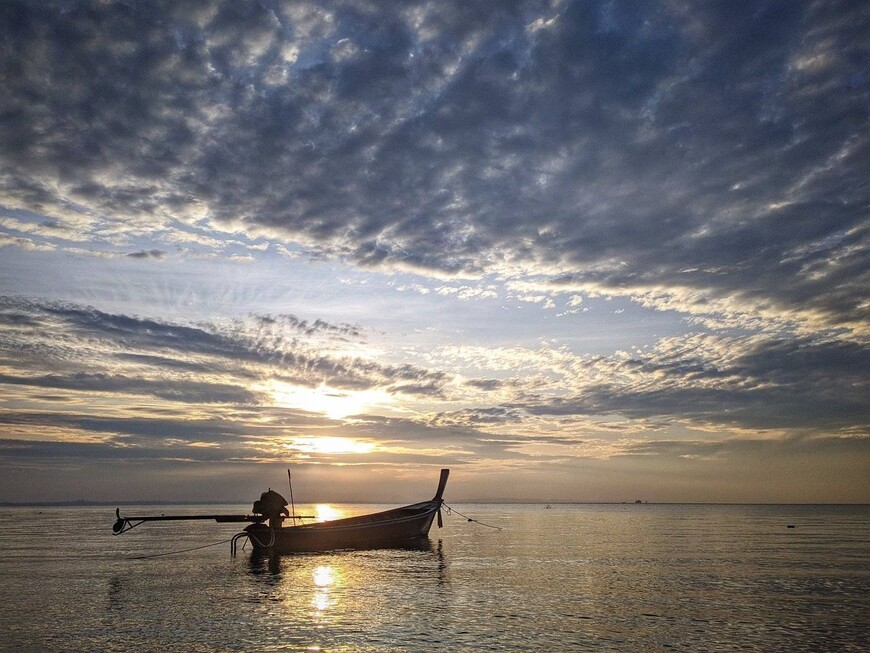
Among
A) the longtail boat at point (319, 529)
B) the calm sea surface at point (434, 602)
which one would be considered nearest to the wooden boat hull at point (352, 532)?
the longtail boat at point (319, 529)

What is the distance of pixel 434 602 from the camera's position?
26.8 m

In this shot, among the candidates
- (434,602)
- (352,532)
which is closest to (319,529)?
(352,532)

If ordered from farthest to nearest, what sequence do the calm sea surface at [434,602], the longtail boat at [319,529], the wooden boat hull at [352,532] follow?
the wooden boat hull at [352,532] < the longtail boat at [319,529] < the calm sea surface at [434,602]

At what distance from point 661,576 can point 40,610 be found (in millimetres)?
31291

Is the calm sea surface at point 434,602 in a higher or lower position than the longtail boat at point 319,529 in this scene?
lower

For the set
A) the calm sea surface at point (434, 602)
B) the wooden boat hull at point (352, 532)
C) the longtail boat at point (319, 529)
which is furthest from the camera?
the wooden boat hull at point (352, 532)

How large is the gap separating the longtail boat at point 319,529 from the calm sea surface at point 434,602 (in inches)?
55.8

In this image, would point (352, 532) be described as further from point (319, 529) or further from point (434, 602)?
point (434, 602)

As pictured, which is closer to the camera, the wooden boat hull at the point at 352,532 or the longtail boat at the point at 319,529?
the longtail boat at the point at 319,529

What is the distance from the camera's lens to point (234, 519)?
47.0 m

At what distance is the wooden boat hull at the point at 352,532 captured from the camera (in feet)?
153

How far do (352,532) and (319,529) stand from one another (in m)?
4.47

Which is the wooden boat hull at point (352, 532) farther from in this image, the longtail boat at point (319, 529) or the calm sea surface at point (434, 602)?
the calm sea surface at point (434, 602)

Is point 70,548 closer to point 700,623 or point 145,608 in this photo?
point 145,608
